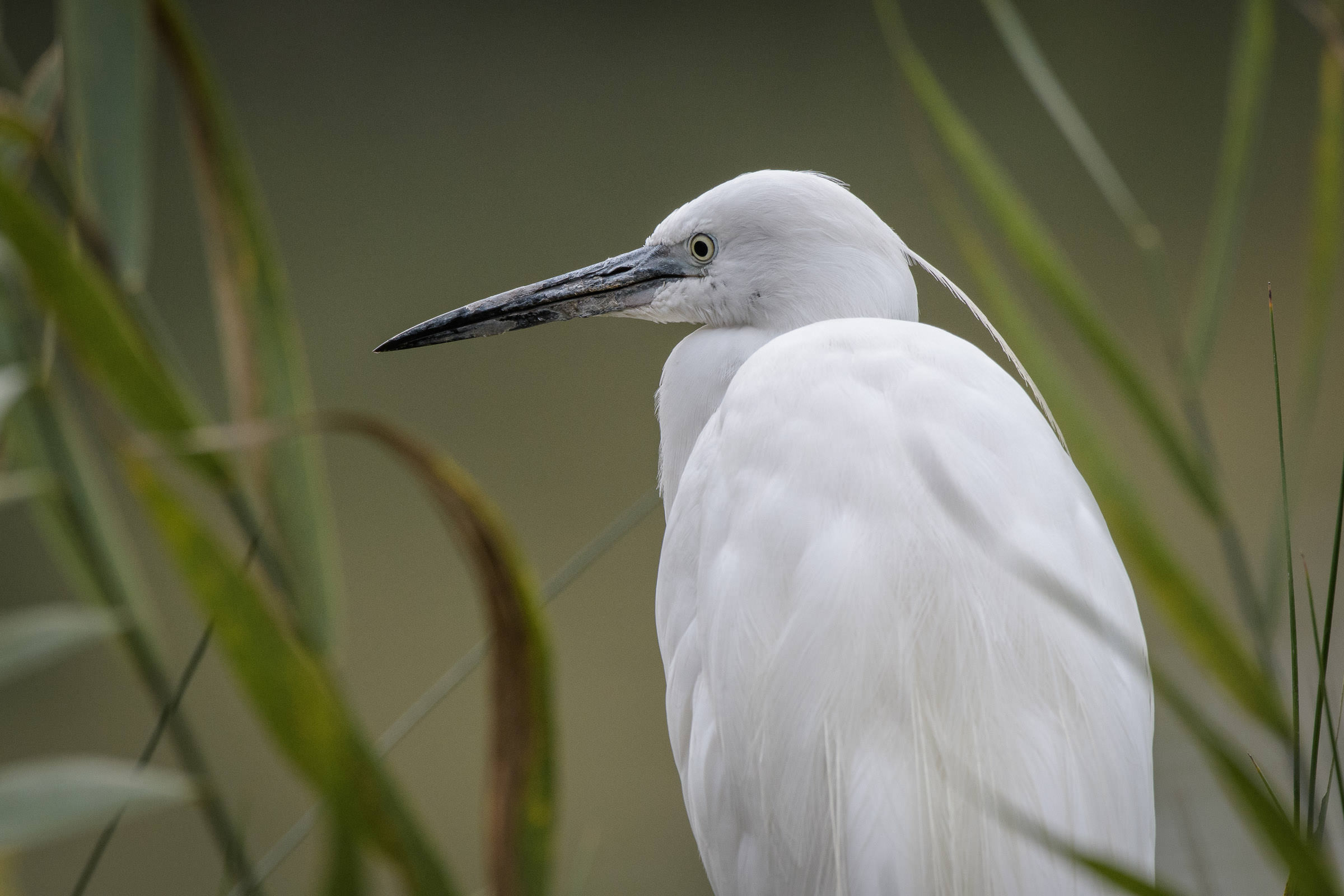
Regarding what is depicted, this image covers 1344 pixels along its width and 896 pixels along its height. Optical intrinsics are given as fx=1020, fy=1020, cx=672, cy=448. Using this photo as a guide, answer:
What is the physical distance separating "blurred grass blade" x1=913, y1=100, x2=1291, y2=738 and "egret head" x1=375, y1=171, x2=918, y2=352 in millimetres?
616

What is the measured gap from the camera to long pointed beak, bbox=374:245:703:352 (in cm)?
108

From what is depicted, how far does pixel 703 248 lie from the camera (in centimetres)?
107

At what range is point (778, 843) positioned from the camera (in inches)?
27.5

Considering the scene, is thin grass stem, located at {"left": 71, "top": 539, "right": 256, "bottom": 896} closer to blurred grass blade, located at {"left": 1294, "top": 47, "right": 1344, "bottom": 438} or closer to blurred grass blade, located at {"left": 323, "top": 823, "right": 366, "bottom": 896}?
blurred grass blade, located at {"left": 323, "top": 823, "right": 366, "bottom": 896}

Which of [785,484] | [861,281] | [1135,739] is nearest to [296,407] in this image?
[785,484]

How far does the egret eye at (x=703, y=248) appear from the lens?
41.6 inches

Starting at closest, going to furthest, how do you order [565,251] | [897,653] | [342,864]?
[342,864], [897,653], [565,251]

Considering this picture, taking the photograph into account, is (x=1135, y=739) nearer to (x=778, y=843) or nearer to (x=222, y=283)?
(x=778, y=843)

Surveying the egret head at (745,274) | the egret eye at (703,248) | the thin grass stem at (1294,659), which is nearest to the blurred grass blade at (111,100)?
the thin grass stem at (1294,659)

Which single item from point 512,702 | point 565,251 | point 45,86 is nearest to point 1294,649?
point 512,702

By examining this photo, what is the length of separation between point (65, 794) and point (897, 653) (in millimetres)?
494

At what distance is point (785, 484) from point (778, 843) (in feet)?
0.81

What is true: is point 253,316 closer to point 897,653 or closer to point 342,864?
point 342,864

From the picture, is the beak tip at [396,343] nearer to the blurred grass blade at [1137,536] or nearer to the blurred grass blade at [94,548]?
the blurred grass blade at [94,548]
